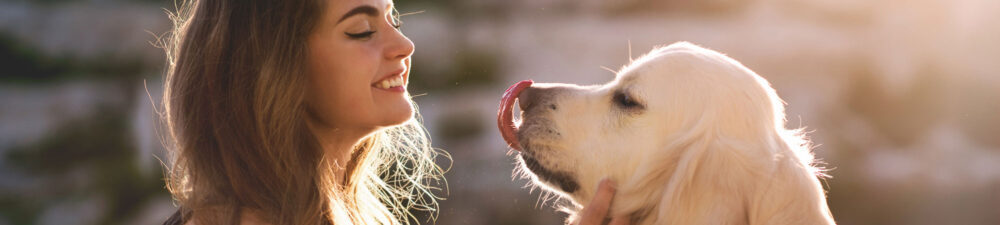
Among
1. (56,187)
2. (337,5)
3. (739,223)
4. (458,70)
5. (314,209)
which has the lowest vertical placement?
(56,187)

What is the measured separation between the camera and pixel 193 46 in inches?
82.6

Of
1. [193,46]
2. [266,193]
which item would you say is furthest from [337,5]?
[266,193]

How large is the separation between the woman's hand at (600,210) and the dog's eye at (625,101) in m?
0.25

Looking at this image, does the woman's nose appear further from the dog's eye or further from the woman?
the dog's eye

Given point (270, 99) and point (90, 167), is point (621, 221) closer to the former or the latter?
point (270, 99)

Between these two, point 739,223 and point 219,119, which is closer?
point 739,223

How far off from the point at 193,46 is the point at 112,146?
699cm

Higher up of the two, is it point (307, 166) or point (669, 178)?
point (669, 178)

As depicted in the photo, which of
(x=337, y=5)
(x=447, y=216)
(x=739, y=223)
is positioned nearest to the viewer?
(x=739, y=223)

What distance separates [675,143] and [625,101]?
24 centimetres

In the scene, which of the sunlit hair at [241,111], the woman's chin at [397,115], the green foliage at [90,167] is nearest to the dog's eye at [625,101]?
the woman's chin at [397,115]

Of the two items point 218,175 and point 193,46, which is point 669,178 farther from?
point 193,46

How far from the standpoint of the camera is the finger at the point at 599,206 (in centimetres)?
216

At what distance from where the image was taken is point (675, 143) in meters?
2.11
